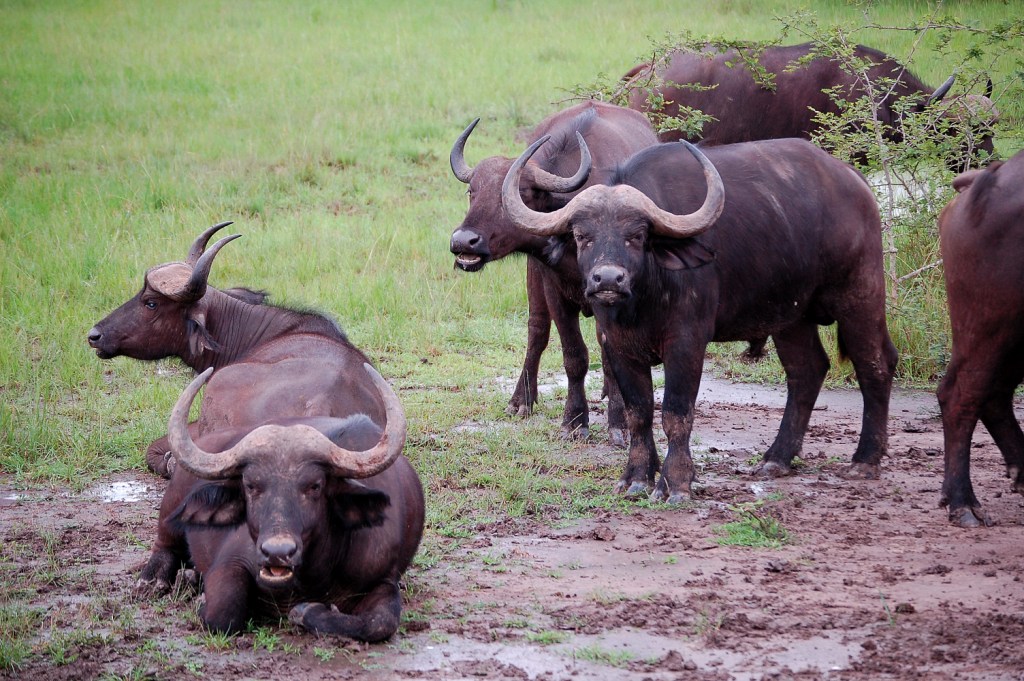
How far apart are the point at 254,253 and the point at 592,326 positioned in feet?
11.0

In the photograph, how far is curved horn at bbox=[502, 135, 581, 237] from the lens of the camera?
6578 millimetres

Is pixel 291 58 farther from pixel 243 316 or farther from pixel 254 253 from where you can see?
pixel 243 316

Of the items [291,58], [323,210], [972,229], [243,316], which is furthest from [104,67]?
[972,229]

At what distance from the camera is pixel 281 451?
4711 mm

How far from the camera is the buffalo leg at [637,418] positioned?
A: 694cm

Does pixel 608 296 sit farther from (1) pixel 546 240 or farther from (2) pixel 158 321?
(2) pixel 158 321

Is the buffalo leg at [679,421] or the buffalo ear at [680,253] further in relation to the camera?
the buffalo leg at [679,421]

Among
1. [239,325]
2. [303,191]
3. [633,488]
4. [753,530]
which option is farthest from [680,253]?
[303,191]

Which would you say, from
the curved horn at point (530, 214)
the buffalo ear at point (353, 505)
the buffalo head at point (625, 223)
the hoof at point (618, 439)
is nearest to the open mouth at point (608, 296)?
the buffalo head at point (625, 223)

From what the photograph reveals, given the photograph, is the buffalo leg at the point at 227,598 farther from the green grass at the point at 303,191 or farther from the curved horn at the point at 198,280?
the curved horn at the point at 198,280

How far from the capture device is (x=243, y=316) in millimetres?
7332

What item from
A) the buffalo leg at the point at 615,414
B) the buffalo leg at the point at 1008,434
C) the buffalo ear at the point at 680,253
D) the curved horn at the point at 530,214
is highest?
the curved horn at the point at 530,214

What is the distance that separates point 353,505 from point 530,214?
2508 mm

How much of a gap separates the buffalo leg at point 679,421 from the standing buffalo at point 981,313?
51.3 inches
